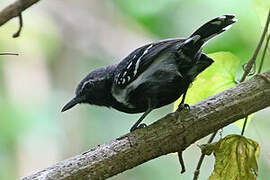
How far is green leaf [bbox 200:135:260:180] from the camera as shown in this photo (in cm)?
239

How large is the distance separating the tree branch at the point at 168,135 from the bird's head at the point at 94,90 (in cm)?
73

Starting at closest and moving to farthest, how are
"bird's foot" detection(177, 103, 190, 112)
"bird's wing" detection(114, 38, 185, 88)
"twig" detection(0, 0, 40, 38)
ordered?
1. "twig" detection(0, 0, 40, 38)
2. "bird's foot" detection(177, 103, 190, 112)
3. "bird's wing" detection(114, 38, 185, 88)

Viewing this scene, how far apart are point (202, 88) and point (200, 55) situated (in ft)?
0.60

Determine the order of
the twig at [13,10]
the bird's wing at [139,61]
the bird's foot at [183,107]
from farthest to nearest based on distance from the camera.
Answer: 1. the bird's wing at [139,61]
2. the bird's foot at [183,107]
3. the twig at [13,10]

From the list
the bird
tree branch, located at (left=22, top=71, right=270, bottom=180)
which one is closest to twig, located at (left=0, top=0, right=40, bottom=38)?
tree branch, located at (left=22, top=71, right=270, bottom=180)

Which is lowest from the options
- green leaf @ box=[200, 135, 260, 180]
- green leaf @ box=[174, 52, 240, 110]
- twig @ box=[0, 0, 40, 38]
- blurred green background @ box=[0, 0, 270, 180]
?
blurred green background @ box=[0, 0, 270, 180]

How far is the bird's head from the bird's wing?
167mm

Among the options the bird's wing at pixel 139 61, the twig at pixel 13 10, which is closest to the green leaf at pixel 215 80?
the bird's wing at pixel 139 61

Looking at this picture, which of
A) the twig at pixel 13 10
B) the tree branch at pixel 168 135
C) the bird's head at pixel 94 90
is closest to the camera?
the twig at pixel 13 10

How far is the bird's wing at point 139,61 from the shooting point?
286 cm

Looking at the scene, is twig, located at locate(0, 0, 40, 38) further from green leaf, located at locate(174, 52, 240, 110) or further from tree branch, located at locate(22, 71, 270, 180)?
green leaf, located at locate(174, 52, 240, 110)

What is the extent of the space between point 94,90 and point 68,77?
3.40 meters

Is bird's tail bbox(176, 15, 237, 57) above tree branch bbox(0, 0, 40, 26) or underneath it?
underneath

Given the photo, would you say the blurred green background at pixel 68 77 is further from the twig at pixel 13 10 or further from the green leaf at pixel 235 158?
the twig at pixel 13 10
